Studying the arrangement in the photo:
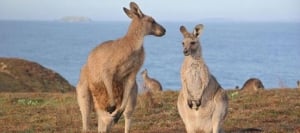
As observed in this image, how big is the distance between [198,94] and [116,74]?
3.89ft

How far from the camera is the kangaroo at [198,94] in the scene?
6883 mm

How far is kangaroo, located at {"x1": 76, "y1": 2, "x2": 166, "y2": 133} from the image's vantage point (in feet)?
25.0

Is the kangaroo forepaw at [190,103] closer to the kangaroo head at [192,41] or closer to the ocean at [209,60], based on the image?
the kangaroo head at [192,41]

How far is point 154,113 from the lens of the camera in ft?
36.4

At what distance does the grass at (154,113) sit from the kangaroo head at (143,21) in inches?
57.9

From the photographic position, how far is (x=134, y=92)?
25.3 feet

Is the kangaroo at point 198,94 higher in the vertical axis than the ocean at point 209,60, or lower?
lower

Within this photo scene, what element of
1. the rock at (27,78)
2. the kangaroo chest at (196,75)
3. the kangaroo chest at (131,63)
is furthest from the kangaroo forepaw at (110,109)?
the rock at (27,78)

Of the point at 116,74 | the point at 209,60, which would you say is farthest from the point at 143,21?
the point at 209,60

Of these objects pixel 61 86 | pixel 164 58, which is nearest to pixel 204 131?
pixel 61 86

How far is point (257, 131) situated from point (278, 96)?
491cm

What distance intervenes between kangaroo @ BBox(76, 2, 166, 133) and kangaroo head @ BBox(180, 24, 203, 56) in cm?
86

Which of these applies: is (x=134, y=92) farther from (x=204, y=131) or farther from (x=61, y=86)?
(x=61, y=86)

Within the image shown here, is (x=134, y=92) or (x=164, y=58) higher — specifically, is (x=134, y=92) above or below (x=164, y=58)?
below
